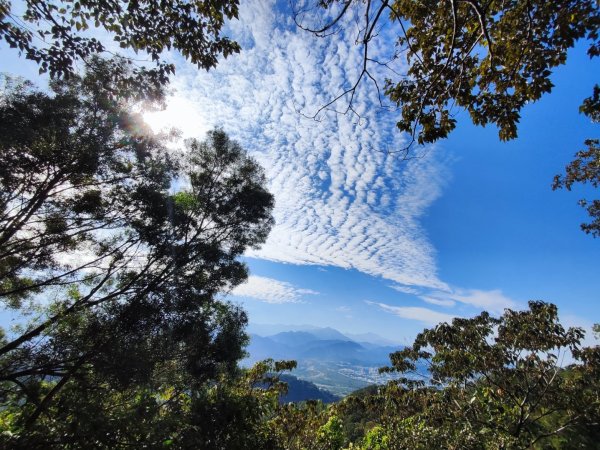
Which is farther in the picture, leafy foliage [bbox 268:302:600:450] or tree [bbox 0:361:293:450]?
leafy foliage [bbox 268:302:600:450]

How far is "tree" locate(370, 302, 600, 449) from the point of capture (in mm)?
9125

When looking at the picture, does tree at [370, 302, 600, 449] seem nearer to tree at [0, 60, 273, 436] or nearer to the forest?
the forest

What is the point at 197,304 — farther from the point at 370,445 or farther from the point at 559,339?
the point at 559,339

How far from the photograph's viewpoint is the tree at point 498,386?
912 centimetres

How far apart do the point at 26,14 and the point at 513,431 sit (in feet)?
48.5

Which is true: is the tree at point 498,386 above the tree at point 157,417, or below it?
above

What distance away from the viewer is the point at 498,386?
10.5m

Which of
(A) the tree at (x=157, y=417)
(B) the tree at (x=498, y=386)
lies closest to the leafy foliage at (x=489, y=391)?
(B) the tree at (x=498, y=386)

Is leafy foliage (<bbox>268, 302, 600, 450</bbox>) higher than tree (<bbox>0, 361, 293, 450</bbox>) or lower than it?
higher

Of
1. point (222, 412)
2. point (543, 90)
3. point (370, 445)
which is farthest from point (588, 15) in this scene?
point (370, 445)

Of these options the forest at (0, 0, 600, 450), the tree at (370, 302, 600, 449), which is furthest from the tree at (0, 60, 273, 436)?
the tree at (370, 302, 600, 449)

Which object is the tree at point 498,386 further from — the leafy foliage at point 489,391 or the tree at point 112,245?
the tree at point 112,245

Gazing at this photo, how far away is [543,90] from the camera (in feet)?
11.2

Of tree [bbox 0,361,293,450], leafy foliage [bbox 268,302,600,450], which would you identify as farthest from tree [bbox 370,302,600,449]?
tree [bbox 0,361,293,450]
